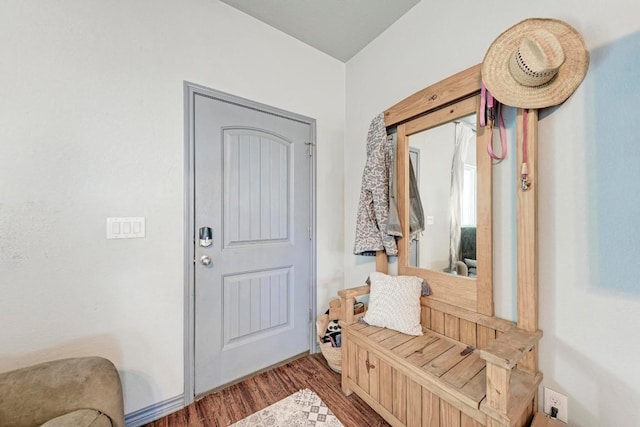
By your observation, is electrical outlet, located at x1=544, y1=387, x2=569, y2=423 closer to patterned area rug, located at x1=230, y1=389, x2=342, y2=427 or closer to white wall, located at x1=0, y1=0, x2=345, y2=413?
patterned area rug, located at x1=230, y1=389, x2=342, y2=427

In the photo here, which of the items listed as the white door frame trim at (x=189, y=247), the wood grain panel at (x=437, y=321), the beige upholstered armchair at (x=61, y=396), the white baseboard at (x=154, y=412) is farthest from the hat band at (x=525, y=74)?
the white baseboard at (x=154, y=412)

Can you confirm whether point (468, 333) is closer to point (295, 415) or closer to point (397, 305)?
point (397, 305)

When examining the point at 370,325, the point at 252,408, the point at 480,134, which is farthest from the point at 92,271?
the point at 480,134

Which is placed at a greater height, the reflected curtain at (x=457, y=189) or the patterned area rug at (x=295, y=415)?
the reflected curtain at (x=457, y=189)

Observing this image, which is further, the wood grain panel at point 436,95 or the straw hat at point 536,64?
the wood grain panel at point 436,95

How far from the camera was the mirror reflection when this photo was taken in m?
1.36

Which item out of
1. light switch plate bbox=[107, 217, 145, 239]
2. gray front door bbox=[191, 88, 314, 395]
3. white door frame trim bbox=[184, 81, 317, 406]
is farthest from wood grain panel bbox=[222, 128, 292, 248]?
light switch plate bbox=[107, 217, 145, 239]

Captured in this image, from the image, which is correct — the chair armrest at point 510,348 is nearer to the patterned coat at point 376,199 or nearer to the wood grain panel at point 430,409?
the wood grain panel at point 430,409

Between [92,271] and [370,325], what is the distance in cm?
160

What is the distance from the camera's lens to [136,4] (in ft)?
4.52

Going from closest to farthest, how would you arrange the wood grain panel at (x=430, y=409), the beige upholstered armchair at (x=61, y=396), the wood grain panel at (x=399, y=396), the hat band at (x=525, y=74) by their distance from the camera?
1. the beige upholstered armchair at (x=61, y=396)
2. the hat band at (x=525, y=74)
3. the wood grain panel at (x=430, y=409)
4. the wood grain panel at (x=399, y=396)

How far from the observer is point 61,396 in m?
0.91

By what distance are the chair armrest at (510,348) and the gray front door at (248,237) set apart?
135cm

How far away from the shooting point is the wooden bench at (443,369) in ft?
2.96
